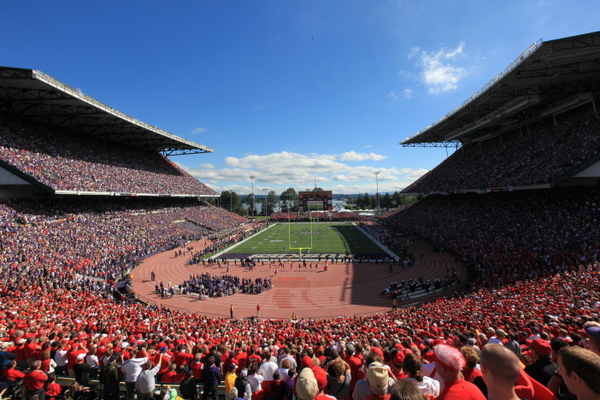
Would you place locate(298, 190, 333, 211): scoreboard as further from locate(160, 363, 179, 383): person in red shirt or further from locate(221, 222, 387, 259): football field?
locate(160, 363, 179, 383): person in red shirt

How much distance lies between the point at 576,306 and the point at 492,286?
307 inches

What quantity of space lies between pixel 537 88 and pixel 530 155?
21.7 ft

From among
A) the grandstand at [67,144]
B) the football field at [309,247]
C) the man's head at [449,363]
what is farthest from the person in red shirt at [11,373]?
the grandstand at [67,144]

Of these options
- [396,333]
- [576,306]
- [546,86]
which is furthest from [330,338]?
[546,86]

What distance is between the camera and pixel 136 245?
31.0 metres

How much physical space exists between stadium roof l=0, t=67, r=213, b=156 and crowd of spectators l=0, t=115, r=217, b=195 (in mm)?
1568

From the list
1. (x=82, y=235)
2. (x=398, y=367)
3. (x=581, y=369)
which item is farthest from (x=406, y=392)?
(x=82, y=235)

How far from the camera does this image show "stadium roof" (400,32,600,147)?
2031 centimetres

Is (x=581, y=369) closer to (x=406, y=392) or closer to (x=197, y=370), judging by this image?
(x=406, y=392)

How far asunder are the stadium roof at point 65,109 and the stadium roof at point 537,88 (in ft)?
133

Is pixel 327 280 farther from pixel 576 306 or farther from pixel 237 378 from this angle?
pixel 237 378

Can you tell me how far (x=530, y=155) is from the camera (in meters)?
29.3

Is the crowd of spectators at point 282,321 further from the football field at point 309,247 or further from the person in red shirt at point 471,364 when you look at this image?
the football field at point 309,247

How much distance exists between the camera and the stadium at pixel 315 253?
33.0 ft
